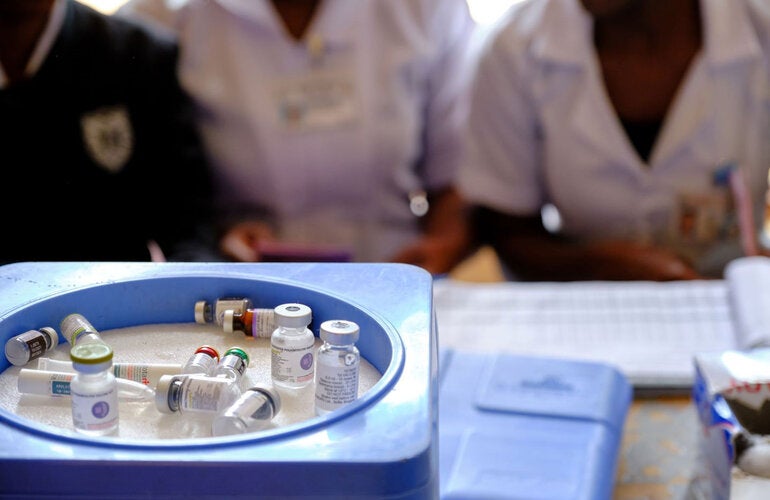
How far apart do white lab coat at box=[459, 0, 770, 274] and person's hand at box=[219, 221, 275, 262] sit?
34 centimetres

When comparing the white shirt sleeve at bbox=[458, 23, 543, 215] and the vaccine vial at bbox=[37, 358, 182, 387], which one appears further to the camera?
the white shirt sleeve at bbox=[458, 23, 543, 215]

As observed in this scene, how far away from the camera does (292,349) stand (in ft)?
1.51

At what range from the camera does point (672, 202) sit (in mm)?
1303

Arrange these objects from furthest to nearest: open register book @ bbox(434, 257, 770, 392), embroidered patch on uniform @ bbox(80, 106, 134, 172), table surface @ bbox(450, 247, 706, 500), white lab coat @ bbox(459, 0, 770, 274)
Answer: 1. white lab coat @ bbox(459, 0, 770, 274)
2. embroidered patch on uniform @ bbox(80, 106, 134, 172)
3. open register book @ bbox(434, 257, 770, 392)
4. table surface @ bbox(450, 247, 706, 500)

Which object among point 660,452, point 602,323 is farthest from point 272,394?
point 602,323

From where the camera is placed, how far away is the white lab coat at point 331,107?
53.3 inches

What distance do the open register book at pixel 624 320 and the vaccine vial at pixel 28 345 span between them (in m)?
0.44

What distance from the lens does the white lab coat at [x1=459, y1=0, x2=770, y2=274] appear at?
1271mm

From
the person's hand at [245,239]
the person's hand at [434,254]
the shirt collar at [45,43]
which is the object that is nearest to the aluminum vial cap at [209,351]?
the shirt collar at [45,43]

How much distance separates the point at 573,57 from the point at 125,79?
66cm

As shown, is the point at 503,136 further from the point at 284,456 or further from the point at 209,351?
the point at 284,456

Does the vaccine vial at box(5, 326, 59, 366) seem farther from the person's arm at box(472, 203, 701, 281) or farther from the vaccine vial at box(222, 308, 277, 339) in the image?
the person's arm at box(472, 203, 701, 281)

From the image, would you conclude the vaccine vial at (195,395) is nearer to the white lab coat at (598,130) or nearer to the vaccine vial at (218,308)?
the vaccine vial at (218,308)

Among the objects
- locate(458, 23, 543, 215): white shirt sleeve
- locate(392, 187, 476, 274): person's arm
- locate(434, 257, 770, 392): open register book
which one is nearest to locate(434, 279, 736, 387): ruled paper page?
locate(434, 257, 770, 392): open register book
